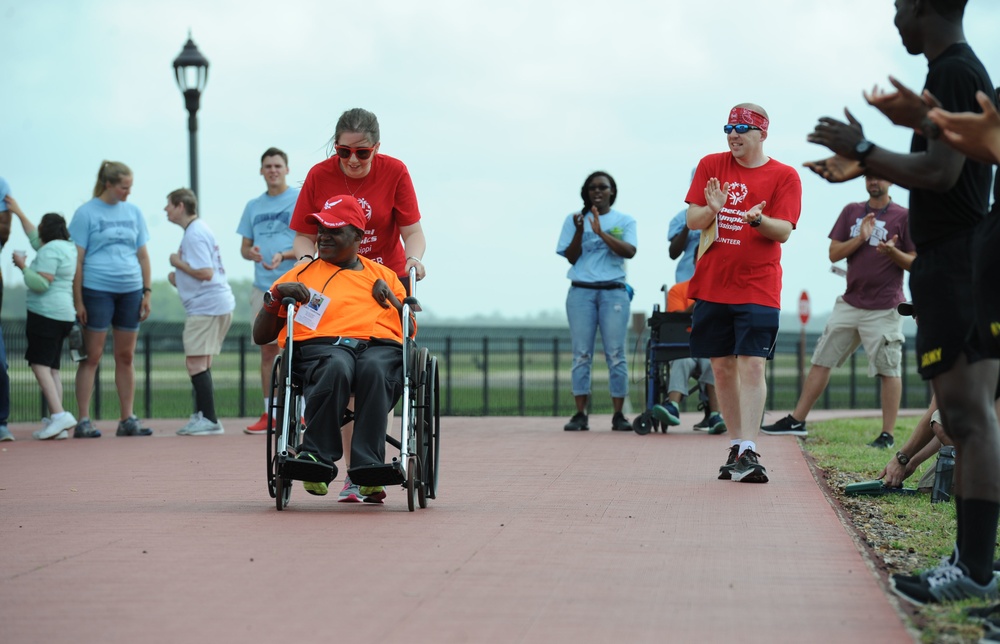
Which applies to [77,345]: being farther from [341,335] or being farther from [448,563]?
[448,563]

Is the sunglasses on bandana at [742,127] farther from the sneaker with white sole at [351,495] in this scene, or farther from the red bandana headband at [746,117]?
the sneaker with white sole at [351,495]

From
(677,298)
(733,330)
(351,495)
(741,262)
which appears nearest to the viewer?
(351,495)

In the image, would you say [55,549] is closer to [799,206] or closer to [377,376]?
[377,376]

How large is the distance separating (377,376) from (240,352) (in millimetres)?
14874

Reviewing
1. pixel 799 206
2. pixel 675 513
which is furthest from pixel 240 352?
pixel 675 513

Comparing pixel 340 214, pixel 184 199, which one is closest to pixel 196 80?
pixel 184 199

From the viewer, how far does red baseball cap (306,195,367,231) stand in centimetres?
705

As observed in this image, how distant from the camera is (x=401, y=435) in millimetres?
6590

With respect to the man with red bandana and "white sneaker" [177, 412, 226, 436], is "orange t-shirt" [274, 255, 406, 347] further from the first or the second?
"white sneaker" [177, 412, 226, 436]

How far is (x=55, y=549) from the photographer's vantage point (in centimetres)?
562

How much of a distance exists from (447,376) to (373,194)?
14898mm

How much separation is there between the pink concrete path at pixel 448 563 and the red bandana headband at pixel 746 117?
213 centimetres

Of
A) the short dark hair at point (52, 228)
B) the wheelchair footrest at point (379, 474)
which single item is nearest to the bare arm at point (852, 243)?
the wheelchair footrest at point (379, 474)

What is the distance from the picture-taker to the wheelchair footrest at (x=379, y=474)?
6520mm
